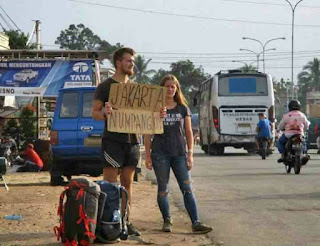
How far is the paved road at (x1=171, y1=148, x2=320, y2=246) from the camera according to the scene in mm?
8734

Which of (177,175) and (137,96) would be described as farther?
(177,175)

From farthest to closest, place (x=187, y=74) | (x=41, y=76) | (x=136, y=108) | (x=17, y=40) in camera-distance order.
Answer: (x=187, y=74), (x=17, y=40), (x=41, y=76), (x=136, y=108)

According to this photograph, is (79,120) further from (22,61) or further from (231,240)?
(22,61)

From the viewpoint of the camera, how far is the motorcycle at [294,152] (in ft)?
61.3

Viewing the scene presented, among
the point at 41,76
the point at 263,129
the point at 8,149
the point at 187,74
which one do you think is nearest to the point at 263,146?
the point at 263,129

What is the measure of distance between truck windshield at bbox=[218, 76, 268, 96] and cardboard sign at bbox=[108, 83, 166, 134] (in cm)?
2480

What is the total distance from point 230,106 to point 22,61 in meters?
9.29

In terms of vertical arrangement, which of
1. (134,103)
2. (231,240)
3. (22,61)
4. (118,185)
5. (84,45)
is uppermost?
(84,45)

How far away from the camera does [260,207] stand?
1144cm


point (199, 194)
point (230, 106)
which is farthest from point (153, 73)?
point (199, 194)

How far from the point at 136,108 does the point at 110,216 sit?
126 centimetres

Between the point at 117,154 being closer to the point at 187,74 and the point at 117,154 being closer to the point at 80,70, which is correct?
the point at 80,70

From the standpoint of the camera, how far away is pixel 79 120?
15.6 meters

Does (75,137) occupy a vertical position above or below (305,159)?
above
